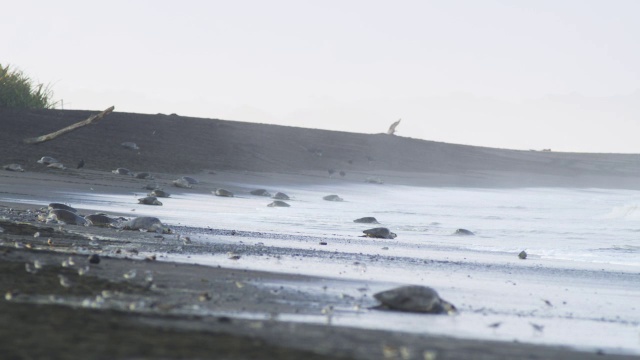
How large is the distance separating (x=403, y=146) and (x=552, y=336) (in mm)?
33699

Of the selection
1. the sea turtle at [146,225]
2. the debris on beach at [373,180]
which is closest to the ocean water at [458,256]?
the sea turtle at [146,225]

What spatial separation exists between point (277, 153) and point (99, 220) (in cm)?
2091

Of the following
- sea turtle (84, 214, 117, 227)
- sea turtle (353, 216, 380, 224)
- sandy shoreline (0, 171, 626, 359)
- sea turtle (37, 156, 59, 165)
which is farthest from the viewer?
sea turtle (37, 156, 59, 165)

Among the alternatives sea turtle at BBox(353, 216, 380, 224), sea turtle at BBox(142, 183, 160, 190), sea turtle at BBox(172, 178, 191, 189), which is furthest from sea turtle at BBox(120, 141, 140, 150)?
sea turtle at BBox(353, 216, 380, 224)

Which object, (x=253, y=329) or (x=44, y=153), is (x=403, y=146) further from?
(x=253, y=329)

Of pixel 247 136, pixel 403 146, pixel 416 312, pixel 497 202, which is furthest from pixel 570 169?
pixel 416 312

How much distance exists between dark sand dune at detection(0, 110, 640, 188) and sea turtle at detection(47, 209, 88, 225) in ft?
32.0

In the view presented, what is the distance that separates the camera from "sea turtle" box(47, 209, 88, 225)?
14070 millimetres

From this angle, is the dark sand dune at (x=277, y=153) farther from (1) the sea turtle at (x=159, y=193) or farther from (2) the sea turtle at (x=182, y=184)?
(1) the sea turtle at (x=159, y=193)

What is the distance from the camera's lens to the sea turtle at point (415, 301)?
8297 mm

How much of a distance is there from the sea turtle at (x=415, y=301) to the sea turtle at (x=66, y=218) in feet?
21.7

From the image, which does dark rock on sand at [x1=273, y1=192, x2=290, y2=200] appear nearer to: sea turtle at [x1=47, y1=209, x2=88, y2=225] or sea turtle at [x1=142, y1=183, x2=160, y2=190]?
sea turtle at [x1=142, y1=183, x2=160, y2=190]

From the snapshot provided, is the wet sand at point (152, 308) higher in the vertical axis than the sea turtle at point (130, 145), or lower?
lower

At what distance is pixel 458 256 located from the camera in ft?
45.1
